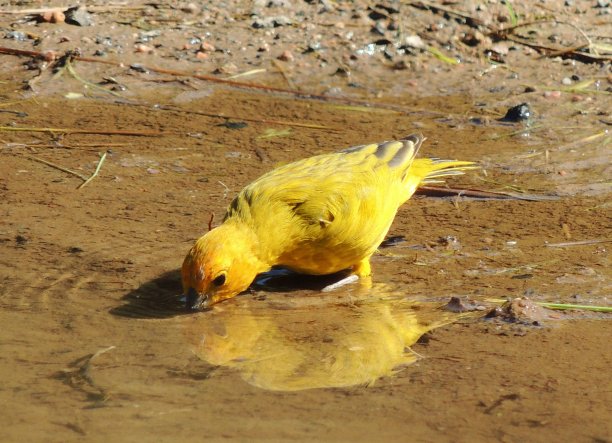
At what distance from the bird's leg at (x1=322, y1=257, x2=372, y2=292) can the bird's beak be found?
0.77 metres

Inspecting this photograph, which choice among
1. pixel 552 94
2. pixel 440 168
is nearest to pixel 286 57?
pixel 552 94

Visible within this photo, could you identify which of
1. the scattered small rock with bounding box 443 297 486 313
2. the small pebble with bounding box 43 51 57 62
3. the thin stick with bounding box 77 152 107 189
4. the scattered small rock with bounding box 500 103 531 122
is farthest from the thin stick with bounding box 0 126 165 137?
the scattered small rock with bounding box 443 297 486 313

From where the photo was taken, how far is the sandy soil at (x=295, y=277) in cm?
392

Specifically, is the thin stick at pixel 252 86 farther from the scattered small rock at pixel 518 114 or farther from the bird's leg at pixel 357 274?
the bird's leg at pixel 357 274

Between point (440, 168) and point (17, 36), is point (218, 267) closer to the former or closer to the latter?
point (440, 168)

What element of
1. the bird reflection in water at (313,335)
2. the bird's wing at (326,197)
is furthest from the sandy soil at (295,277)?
the bird's wing at (326,197)

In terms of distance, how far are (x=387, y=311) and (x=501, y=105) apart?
12.6 ft

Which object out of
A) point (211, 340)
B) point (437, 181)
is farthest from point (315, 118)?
point (211, 340)

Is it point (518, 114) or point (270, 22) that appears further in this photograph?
point (270, 22)

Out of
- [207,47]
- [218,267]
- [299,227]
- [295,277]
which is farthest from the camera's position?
[207,47]

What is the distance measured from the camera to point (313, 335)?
4.64 meters

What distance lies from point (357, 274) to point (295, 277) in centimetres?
35

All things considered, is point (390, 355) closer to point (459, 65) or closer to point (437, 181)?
point (437, 181)

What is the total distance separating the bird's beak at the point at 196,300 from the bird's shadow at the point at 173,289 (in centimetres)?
7
